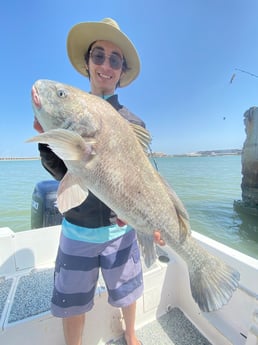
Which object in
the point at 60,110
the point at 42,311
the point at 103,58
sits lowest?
the point at 42,311

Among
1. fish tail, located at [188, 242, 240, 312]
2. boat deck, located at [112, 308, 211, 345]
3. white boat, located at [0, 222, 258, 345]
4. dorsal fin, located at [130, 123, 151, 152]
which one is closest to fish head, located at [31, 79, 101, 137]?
dorsal fin, located at [130, 123, 151, 152]

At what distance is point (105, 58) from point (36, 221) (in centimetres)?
311

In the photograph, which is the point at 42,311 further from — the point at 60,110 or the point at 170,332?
the point at 60,110

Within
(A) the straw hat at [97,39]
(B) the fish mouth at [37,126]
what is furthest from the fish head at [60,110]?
(A) the straw hat at [97,39]

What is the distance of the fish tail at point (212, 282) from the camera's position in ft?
5.31

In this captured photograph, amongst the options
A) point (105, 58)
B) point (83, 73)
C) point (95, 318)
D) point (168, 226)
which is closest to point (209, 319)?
point (95, 318)

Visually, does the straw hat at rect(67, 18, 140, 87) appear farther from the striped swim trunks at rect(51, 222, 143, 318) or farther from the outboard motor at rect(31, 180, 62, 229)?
the outboard motor at rect(31, 180, 62, 229)

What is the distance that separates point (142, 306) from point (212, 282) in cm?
134

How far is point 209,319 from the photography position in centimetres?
240

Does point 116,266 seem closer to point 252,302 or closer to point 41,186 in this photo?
point 252,302

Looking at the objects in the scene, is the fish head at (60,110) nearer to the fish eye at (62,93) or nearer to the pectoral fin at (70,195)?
the fish eye at (62,93)

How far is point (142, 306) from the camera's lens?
8.63ft

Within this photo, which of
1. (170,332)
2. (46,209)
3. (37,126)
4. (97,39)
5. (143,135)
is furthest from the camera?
(46,209)

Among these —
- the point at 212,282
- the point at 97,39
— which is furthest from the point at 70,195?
the point at 97,39
